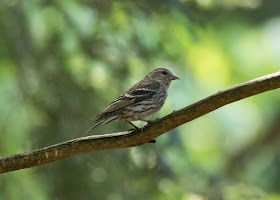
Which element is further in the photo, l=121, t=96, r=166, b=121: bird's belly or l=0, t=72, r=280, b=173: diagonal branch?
l=121, t=96, r=166, b=121: bird's belly

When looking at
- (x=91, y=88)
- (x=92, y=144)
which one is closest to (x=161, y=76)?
(x=91, y=88)

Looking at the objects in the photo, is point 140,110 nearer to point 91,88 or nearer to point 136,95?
point 136,95

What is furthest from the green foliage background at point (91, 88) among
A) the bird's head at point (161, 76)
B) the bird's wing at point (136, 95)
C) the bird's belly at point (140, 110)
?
the bird's belly at point (140, 110)

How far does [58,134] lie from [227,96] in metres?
2.59

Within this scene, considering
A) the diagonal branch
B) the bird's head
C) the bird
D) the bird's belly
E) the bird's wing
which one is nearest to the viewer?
the diagonal branch

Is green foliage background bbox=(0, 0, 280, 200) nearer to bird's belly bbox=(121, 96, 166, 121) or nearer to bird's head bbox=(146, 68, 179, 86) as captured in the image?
bird's head bbox=(146, 68, 179, 86)

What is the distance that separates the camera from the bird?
5.17m

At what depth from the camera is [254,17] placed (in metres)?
11.1

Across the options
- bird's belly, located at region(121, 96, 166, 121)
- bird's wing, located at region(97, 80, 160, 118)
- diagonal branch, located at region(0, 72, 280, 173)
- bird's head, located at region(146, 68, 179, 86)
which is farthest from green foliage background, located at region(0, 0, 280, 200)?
diagonal branch, located at region(0, 72, 280, 173)

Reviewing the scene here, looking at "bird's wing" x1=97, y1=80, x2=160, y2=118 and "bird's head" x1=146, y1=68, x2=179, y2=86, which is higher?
"bird's head" x1=146, y1=68, x2=179, y2=86

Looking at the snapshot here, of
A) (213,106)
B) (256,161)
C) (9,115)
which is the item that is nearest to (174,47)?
(9,115)

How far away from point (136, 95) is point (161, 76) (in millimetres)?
753

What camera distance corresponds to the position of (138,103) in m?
5.50

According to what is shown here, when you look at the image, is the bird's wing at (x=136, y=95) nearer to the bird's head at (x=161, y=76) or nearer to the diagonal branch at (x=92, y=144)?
the bird's head at (x=161, y=76)
